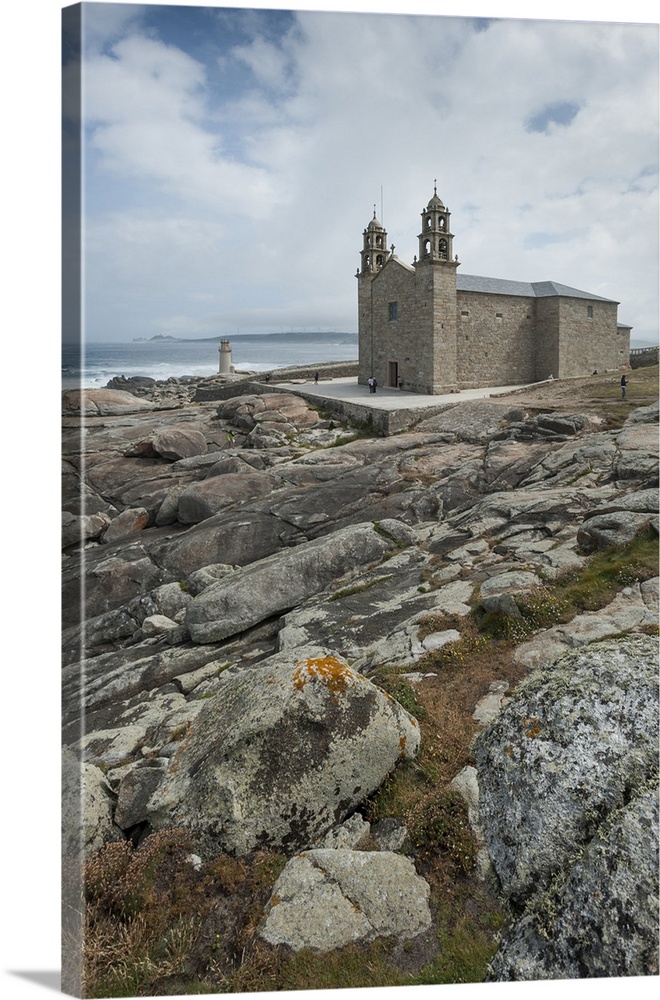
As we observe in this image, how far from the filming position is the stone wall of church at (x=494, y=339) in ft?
99.7

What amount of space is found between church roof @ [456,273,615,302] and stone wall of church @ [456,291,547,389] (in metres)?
0.34

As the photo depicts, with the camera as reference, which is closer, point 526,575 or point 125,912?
point 125,912

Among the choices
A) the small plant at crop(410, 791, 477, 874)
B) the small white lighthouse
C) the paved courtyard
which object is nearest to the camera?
the small plant at crop(410, 791, 477, 874)

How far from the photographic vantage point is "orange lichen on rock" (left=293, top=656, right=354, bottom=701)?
228 inches

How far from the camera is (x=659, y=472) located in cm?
1153

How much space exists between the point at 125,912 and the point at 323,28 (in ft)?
29.8

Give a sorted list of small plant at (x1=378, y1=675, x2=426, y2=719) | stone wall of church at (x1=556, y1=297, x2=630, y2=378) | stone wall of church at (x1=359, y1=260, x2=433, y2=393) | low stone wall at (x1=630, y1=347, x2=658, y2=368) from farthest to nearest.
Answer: low stone wall at (x1=630, y1=347, x2=658, y2=368) < stone wall of church at (x1=556, y1=297, x2=630, y2=378) < stone wall of church at (x1=359, y1=260, x2=433, y2=393) < small plant at (x1=378, y1=675, x2=426, y2=719)

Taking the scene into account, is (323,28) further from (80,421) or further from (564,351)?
(564,351)

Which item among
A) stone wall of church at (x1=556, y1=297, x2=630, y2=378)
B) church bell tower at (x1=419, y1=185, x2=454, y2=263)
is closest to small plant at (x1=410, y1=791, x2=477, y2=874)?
church bell tower at (x1=419, y1=185, x2=454, y2=263)

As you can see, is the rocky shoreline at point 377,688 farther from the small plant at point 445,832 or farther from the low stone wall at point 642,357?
the low stone wall at point 642,357

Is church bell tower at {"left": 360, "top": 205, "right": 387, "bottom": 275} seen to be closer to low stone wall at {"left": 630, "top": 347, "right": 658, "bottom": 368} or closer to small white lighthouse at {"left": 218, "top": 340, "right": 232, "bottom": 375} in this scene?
low stone wall at {"left": 630, "top": 347, "right": 658, "bottom": 368}

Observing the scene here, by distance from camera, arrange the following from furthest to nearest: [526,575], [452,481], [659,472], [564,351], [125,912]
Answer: [564,351] → [452,481] → [659,472] → [526,575] → [125,912]

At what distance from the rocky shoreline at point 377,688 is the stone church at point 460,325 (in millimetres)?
12783
